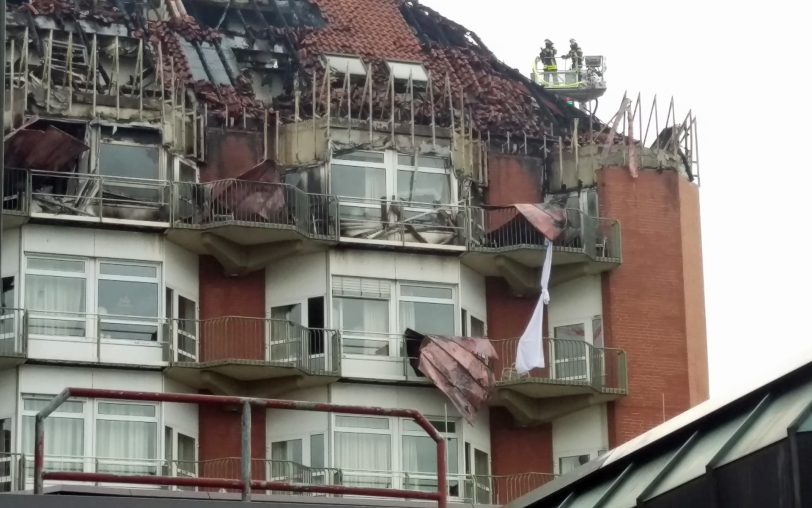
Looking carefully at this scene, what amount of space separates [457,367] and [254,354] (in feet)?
16.3

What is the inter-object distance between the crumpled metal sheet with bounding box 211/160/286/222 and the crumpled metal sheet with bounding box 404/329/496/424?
14.8 ft

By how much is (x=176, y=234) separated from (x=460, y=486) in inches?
362

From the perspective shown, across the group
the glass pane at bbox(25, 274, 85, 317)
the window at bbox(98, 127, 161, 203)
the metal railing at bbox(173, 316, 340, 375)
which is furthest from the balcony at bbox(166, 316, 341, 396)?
the window at bbox(98, 127, 161, 203)

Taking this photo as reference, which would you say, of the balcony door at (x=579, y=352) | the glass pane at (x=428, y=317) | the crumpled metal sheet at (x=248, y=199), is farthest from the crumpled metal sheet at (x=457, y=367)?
the crumpled metal sheet at (x=248, y=199)

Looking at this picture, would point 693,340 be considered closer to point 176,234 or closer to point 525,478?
point 525,478

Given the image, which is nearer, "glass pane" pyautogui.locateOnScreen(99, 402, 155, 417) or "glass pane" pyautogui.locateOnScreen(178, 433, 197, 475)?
"glass pane" pyautogui.locateOnScreen(99, 402, 155, 417)

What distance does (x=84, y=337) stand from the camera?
50.8m

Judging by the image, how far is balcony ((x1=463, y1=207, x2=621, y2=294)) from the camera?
54.3 metres

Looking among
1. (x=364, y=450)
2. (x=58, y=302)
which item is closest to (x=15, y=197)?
(x=58, y=302)

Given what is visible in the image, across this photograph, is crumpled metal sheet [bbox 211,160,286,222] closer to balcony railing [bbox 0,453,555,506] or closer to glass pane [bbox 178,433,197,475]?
glass pane [bbox 178,433,197,475]

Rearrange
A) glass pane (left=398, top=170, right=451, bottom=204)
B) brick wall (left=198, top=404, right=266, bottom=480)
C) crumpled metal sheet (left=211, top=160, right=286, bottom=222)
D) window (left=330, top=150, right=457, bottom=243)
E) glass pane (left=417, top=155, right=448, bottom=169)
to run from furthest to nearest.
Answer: glass pane (left=417, top=155, right=448, bottom=169)
glass pane (left=398, top=170, right=451, bottom=204)
window (left=330, top=150, right=457, bottom=243)
crumpled metal sheet (left=211, top=160, right=286, bottom=222)
brick wall (left=198, top=404, right=266, bottom=480)

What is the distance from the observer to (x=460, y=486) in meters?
52.1

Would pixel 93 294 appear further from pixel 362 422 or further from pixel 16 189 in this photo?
pixel 362 422

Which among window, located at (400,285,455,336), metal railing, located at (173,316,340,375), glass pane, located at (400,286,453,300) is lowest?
metal railing, located at (173,316,340,375)
